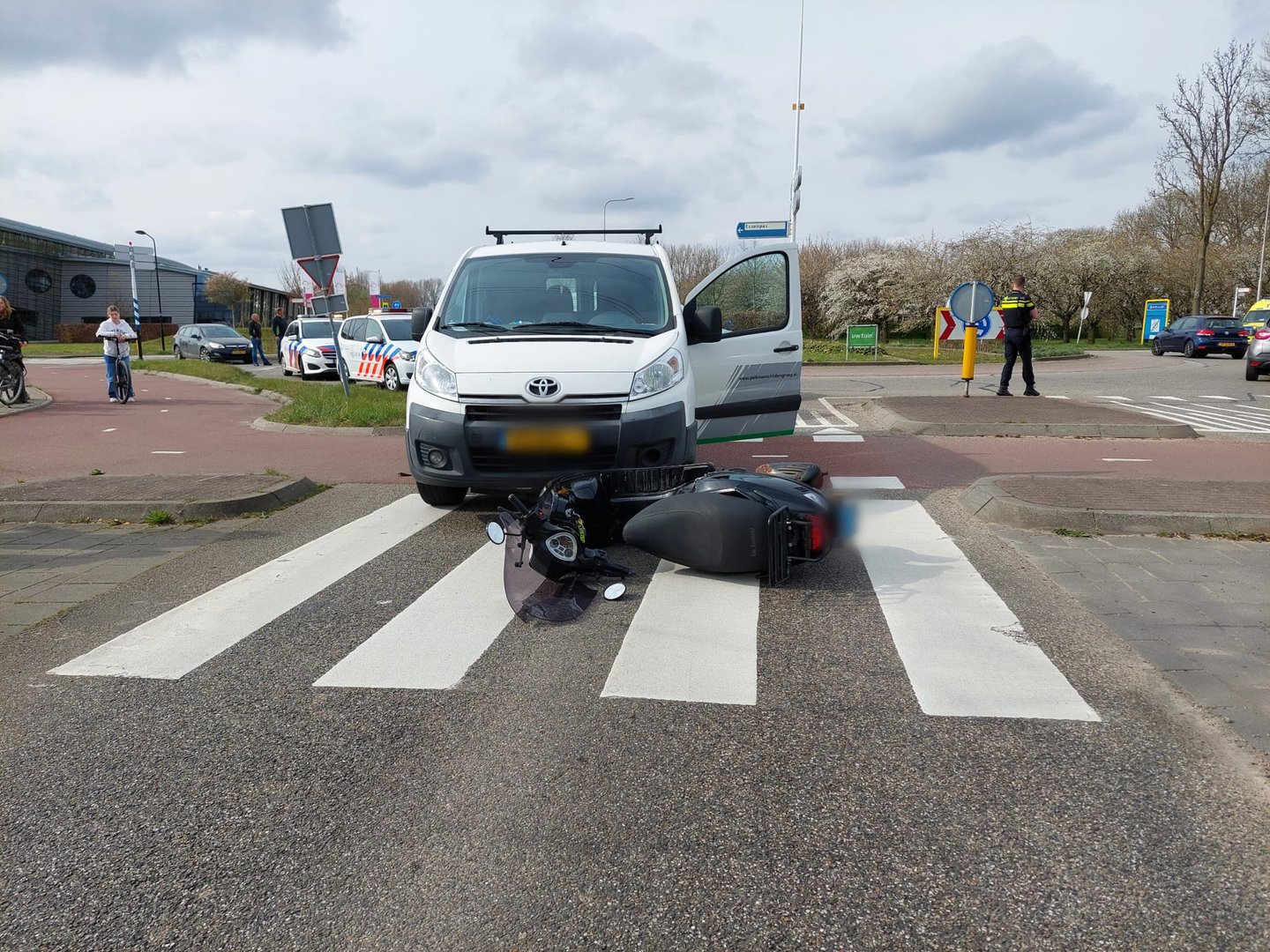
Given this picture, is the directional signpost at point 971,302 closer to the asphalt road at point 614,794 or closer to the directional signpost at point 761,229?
the directional signpost at point 761,229

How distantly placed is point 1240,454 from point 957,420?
3152 mm

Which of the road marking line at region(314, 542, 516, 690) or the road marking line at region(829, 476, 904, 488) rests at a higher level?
the road marking line at region(829, 476, 904, 488)

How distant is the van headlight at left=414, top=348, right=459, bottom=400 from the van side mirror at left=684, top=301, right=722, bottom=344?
195 cm

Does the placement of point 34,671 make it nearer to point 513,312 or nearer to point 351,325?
point 513,312

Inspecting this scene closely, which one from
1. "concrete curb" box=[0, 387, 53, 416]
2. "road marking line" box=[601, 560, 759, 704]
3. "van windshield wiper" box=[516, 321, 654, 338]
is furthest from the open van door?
"concrete curb" box=[0, 387, 53, 416]

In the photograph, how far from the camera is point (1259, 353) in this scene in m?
21.0

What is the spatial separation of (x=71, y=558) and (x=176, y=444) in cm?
609

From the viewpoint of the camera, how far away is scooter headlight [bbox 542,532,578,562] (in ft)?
17.5

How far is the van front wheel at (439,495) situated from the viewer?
24.5 feet

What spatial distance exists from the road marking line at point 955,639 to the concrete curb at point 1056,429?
18.9 ft

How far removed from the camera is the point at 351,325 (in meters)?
22.8

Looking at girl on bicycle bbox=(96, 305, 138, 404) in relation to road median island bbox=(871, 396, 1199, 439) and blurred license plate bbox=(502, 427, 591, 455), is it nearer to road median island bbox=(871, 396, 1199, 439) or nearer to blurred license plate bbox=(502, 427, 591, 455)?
road median island bbox=(871, 396, 1199, 439)

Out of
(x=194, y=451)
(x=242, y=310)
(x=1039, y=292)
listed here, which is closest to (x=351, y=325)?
(x=194, y=451)

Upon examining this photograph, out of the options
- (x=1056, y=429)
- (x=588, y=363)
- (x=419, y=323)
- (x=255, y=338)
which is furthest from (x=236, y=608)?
(x=255, y=338)
